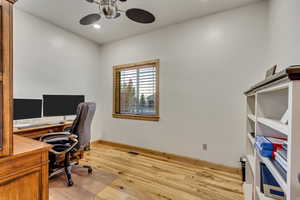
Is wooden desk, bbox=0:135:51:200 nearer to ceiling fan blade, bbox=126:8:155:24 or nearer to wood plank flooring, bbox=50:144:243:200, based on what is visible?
wood plank flooring, bbox=50:144:243:200

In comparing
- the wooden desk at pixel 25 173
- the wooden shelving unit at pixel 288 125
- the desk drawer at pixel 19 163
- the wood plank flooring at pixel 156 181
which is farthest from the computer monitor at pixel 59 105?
the wooden shelving unit at pixel 288 125

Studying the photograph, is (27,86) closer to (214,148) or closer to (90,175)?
(90,175)

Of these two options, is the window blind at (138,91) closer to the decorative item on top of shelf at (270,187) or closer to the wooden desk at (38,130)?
the wooden desk at (38,130)

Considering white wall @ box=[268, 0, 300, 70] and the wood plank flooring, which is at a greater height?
white wall @ box=[268, 0, 300, 70]

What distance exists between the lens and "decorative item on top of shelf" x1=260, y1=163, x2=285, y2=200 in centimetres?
97

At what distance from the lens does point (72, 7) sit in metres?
2.59

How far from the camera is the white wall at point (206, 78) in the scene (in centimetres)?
233

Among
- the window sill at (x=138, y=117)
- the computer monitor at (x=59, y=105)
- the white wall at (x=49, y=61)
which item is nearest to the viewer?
the white wall at (x=49, y=61)

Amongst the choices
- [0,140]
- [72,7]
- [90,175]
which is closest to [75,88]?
[72,7]

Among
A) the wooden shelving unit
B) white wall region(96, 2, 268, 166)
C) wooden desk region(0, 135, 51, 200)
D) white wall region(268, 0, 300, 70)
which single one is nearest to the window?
white wall region(96, 2, 268, 166)

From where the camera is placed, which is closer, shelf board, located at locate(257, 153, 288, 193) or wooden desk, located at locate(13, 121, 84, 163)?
shelf board, located at locate(257, 153, 288, 193)

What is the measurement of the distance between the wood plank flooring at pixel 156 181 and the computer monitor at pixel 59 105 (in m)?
1.07

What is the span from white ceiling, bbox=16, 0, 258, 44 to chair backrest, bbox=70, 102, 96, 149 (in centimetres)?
175

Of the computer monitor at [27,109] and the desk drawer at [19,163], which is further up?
the computer monitor at [27,109]
